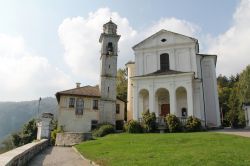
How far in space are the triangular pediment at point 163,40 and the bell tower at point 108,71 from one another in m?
4.77

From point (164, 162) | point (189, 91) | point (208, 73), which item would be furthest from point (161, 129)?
point (164, 162)

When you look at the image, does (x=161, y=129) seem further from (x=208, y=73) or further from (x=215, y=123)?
(x=208, y=73)

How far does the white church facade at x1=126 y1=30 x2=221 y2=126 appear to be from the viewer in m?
30.3

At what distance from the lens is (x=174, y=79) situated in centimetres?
3033

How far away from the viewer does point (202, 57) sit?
1409 inches

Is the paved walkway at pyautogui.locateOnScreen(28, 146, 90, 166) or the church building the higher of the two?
the church building

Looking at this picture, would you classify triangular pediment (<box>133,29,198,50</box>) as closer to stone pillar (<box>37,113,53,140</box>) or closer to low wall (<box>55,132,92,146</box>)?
low wall (<box>55,132,92,146</box>)

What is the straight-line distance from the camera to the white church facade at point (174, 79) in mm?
30297

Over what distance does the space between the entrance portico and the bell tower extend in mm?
5634

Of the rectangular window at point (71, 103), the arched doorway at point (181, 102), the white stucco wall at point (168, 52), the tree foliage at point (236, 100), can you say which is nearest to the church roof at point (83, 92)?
the rectangular window at point (71, 103)

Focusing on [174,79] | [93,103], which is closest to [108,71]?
[93,103]

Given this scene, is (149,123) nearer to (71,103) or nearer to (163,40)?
(71,103)

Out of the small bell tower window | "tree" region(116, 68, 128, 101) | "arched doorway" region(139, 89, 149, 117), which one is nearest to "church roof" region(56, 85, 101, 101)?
the small bell tower window

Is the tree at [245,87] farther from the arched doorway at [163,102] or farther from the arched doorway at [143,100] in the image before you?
the arched doorway at [143,100]
